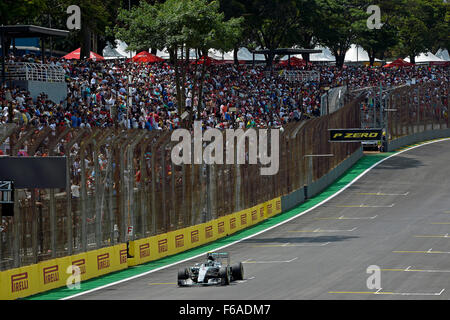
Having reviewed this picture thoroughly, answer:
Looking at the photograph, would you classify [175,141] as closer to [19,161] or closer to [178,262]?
[178,262]

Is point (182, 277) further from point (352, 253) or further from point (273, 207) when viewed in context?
point (273, 207)

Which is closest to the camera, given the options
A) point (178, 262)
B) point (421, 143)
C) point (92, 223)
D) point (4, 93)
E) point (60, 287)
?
point (60, 287)

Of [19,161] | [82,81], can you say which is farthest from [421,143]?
[19,161]

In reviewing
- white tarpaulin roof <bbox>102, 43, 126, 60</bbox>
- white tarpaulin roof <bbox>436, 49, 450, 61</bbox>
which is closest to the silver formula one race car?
white tarpaulin roof <bbox>102, 43, 126, 60</bbox>

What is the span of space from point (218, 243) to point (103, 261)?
8.95 m

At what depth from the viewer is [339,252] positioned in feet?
104

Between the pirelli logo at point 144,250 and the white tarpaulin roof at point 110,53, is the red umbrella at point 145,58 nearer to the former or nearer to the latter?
the white tarpaulin roof at point 110,53

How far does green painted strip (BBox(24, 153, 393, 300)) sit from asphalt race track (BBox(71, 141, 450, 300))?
0.71 m

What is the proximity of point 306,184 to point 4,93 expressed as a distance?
64.5 ft

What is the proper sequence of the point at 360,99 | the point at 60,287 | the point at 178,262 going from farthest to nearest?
1. the point at 360,99
2. the point at 178,262
3. the point at 60,287

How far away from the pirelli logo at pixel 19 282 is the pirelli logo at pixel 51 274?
2.99 feet

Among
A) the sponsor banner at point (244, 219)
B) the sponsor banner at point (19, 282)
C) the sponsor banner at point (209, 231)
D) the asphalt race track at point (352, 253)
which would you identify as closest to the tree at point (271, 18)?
the asphalt race track at point (352, 253)

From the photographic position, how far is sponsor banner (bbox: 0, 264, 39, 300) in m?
21.5

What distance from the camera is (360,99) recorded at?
66.8m
